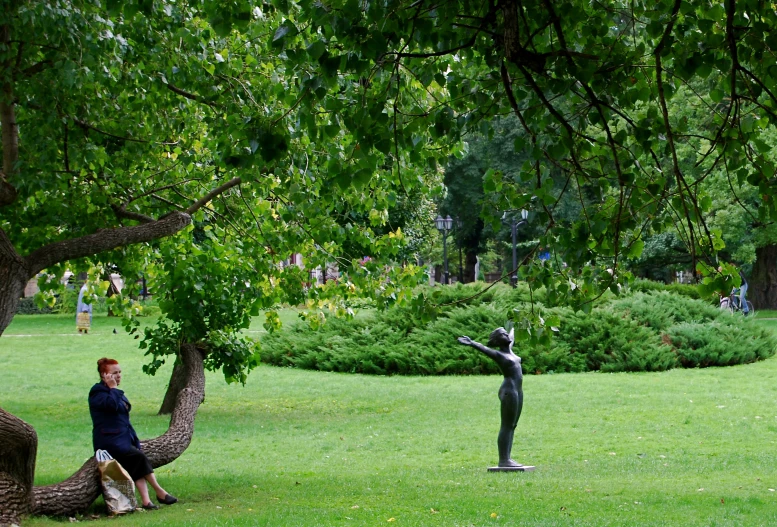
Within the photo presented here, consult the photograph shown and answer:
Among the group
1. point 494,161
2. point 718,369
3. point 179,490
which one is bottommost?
point 179,490

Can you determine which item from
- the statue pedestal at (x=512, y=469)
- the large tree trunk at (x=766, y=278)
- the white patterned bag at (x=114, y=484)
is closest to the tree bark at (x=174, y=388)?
the statue pedestal at (x=512, y=469)

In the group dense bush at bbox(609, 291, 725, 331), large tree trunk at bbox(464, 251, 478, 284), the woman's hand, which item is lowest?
the woman's hand

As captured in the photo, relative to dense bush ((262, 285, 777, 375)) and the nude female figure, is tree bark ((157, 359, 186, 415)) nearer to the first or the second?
dense bush ((262, 285, 777, 375))

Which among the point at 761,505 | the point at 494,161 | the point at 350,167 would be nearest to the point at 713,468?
the point at 761,505

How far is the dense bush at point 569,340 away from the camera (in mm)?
22953

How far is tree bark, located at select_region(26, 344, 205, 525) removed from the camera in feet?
28.7

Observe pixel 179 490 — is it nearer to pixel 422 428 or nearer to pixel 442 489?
pixel 442 489

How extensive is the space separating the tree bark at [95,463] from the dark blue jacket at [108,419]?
0.22m

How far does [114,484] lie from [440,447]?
230 inches

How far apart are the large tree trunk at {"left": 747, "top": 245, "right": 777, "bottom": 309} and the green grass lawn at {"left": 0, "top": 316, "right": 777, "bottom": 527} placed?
A: 2150 centimetres

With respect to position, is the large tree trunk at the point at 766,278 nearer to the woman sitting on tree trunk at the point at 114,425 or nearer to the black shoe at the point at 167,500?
the black shoe at the point at 167,500

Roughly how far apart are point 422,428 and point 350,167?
10.3 metres

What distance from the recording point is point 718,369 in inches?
885

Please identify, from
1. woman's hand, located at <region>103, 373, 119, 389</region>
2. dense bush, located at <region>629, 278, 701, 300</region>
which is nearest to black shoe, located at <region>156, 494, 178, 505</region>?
woman's hand, located at <region>103, 373, 119, 389</region>
